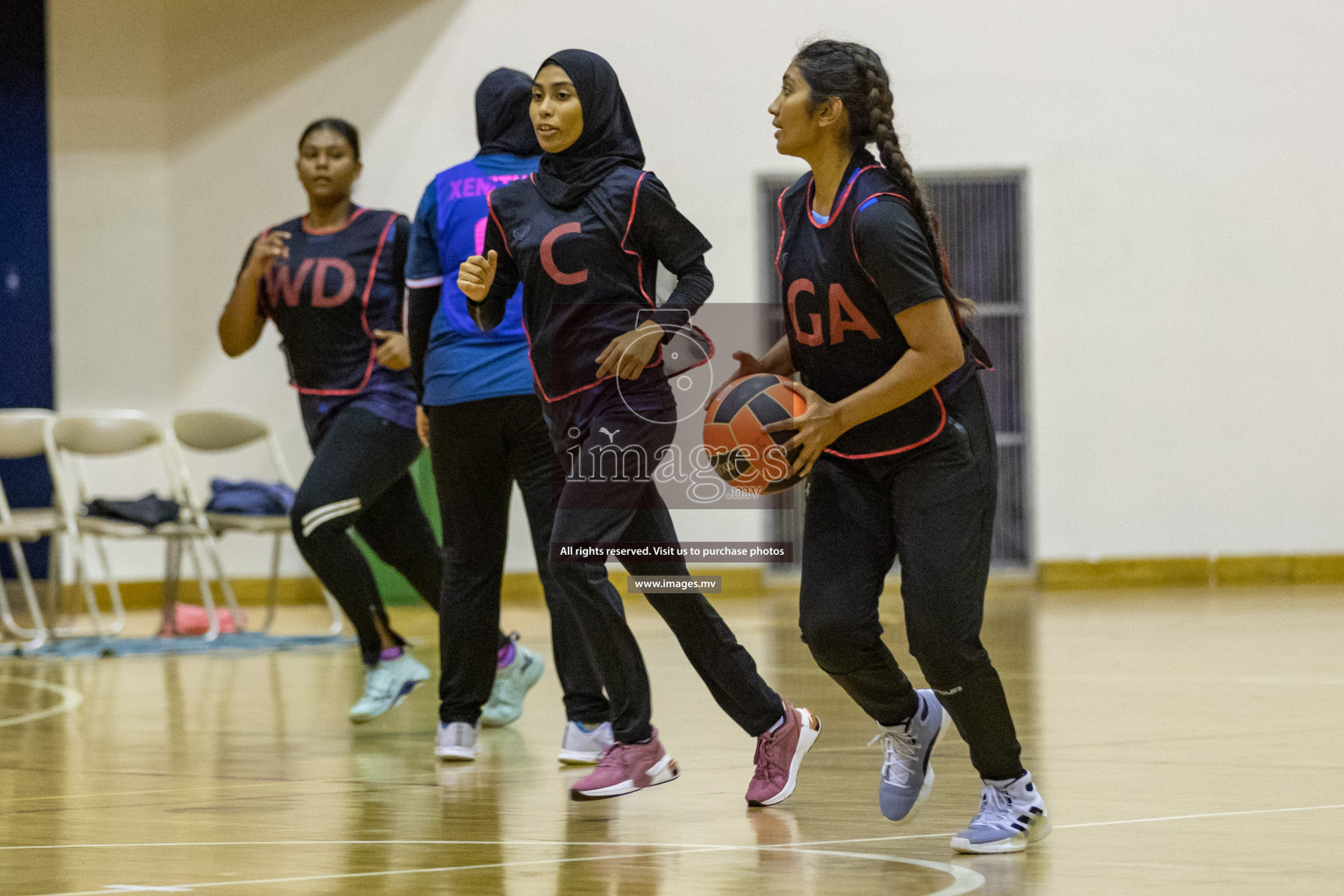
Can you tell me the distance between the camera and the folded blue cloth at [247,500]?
23.5ft

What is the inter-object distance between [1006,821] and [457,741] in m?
1.67

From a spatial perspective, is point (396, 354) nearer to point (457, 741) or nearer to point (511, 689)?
point (511, 689)

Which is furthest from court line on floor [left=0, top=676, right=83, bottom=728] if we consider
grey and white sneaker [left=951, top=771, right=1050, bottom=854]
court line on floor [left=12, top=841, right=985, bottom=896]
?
grey and white sneaker [left=951, top=771, right=1050, bottom=854]

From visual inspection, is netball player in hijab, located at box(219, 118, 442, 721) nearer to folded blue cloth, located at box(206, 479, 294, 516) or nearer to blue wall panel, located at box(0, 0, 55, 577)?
folded blue cloth, located at box(206, 479, 294, 516)

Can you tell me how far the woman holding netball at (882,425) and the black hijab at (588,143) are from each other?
1.96ft

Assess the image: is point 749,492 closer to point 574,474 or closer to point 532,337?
point 574,474

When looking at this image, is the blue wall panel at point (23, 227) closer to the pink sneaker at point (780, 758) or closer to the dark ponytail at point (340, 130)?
the dark ponytail at point (340, 130)

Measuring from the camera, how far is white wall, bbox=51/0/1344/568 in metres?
9.15

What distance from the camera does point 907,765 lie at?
3.02 metres

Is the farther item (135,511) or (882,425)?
(135,511)

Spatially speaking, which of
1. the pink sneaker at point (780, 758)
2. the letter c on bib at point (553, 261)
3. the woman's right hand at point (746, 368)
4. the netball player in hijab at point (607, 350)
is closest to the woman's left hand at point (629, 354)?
the netball player in hijab at point (607, 350)

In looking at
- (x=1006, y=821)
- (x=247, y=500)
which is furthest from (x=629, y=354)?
(x=247, y=500)

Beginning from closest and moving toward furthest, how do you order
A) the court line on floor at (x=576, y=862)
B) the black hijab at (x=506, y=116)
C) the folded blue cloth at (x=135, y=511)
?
the court line on floor at (x=576, y=862), the black hijab at (x=506, y=116), the folded blue cloth at (x=135, y=511)

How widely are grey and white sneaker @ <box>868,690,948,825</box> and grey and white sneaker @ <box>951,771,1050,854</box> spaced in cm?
19
